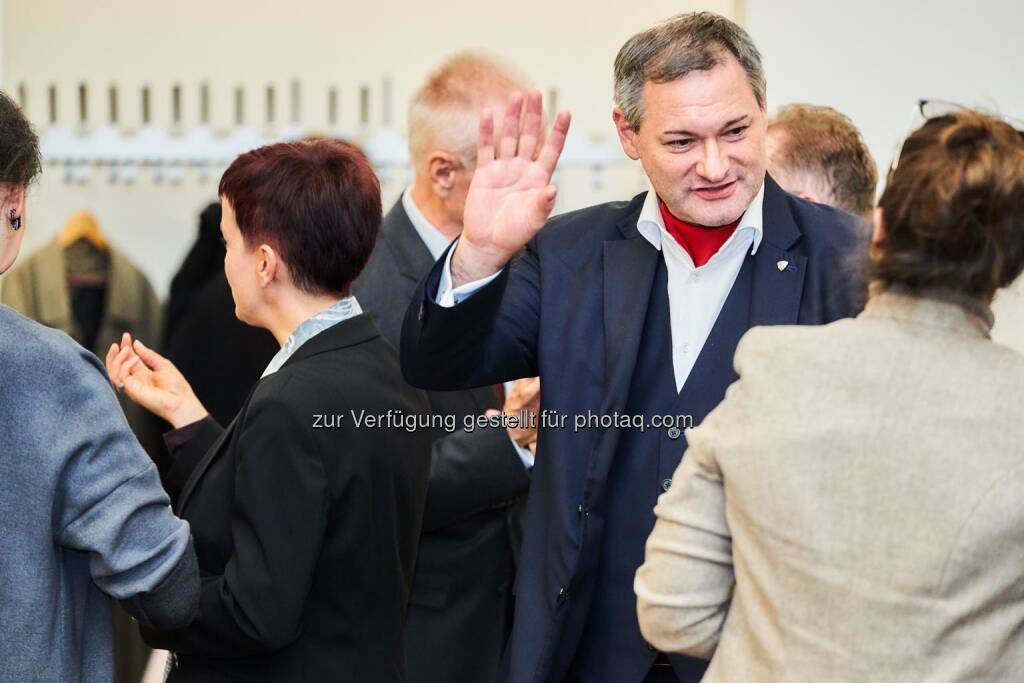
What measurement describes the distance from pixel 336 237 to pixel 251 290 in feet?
0.62

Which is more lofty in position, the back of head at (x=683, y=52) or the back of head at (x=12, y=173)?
the back of head at (x=683, y=52)

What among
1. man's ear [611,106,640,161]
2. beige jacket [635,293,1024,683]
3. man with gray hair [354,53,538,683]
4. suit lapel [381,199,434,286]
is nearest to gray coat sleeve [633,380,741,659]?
beige jacket [635,293,1024,683]

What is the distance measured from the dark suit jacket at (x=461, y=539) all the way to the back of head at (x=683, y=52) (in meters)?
0.99

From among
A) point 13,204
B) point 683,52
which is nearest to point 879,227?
point 683,52

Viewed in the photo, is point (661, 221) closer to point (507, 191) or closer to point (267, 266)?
point (507, 191)

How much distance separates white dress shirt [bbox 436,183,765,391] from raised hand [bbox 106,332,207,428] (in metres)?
1.03

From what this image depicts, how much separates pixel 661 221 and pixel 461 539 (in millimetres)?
1114

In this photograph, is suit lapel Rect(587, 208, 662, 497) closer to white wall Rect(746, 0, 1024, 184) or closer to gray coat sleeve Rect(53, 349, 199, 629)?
gray coat sleeve Rect(53, 349, 199, 629)

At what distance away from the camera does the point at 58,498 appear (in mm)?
1899

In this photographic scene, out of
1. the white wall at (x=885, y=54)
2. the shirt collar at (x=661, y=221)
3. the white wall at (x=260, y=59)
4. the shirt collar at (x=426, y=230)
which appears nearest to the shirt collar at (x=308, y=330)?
the shirt collar at (x=661, y=221)

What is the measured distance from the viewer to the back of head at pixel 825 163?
327cm

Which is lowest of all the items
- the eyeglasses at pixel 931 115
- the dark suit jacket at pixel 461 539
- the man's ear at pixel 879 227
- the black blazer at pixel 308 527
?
the dark suit jacket at pixel 461 539

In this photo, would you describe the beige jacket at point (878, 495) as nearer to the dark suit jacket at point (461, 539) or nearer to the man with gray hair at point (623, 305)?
the man with gray hair at point (623, 305)

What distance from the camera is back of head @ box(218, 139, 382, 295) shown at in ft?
8.14
